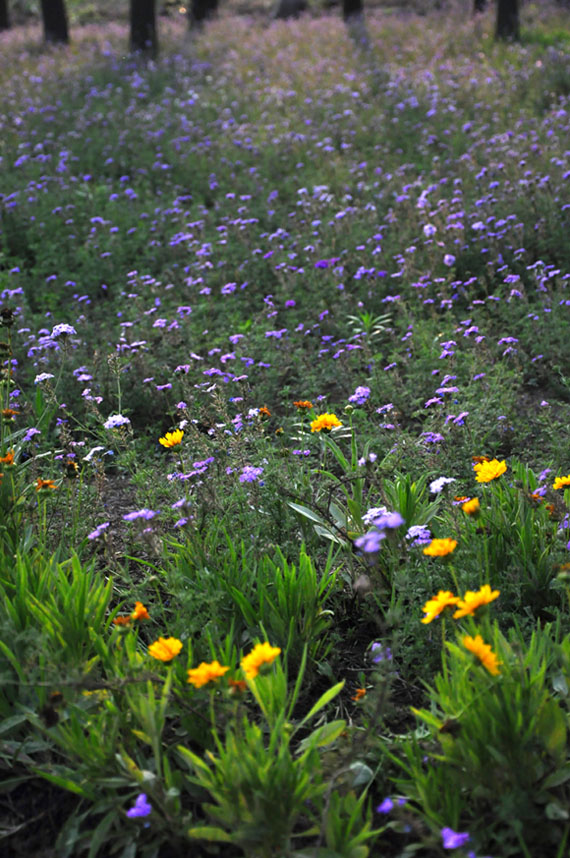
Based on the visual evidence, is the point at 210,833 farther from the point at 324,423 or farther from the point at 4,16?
the point at 4,16

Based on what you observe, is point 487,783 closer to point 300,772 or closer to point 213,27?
point 300,772

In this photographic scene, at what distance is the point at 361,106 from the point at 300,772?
9.39 meters

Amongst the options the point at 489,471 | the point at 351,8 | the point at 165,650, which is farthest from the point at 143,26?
the point at 165,650

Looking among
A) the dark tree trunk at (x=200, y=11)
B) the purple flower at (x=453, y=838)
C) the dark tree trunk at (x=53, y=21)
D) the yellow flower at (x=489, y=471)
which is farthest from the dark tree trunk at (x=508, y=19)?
the purple flower at (x=453, y=838)

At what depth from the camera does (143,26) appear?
47.9 feet

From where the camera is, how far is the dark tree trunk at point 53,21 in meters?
16.5

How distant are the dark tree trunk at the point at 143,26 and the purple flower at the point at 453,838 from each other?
1521 centimetres

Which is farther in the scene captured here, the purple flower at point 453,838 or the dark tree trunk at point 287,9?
the dark tree trunk at point 287,9

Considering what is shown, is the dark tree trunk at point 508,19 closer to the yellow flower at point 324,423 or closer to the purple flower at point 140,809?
the yellow flower at point 324,423

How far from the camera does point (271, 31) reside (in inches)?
647

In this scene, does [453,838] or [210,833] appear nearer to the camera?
[453,838]

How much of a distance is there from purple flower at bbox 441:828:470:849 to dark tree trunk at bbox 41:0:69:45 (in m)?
18.0

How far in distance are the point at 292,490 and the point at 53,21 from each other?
16917 mm

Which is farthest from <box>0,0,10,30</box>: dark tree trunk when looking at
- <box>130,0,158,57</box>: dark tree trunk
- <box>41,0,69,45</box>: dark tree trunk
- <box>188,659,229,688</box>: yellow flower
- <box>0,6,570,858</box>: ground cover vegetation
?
<box>188,659,229,688</box>: yellow flower
